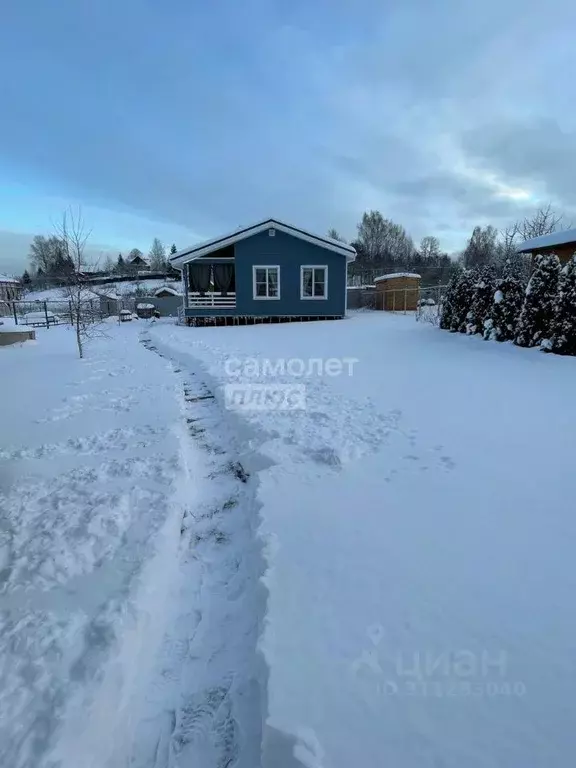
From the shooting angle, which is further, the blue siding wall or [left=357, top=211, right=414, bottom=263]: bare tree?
[left=357, top=211, right=414, bottom=263]: bare tree

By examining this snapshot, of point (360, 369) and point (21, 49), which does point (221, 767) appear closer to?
point (360, 369)

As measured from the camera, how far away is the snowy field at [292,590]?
5.00 ft

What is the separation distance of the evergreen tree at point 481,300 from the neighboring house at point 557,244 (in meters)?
3.55

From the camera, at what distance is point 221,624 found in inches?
84.7

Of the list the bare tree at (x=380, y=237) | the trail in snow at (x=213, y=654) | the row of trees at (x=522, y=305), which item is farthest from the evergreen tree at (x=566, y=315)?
the bare tree at (x=380, y=237)

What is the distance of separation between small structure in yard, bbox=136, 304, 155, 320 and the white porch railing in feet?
37.5

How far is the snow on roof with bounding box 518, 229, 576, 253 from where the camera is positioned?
11969 mm

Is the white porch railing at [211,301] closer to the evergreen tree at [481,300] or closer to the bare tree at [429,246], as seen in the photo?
the evergreen tree at [481,300]

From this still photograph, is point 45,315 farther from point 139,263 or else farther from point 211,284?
point 139,263

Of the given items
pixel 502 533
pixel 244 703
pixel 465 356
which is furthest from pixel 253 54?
pixel 244 703

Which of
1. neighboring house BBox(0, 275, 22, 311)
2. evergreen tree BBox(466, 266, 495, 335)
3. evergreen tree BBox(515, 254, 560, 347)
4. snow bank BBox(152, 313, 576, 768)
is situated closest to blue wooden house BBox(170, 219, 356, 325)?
evergreen tree BBox(466, 266, 495, 335)

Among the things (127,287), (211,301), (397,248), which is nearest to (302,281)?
(211,301)

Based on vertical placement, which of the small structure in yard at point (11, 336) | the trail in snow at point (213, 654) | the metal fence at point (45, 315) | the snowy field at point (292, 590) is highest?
the metal fence at point (45, 315)

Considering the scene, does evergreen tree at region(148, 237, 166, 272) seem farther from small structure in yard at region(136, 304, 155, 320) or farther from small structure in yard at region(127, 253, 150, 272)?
small structure in yard at region(136, 304, 155, 320)
